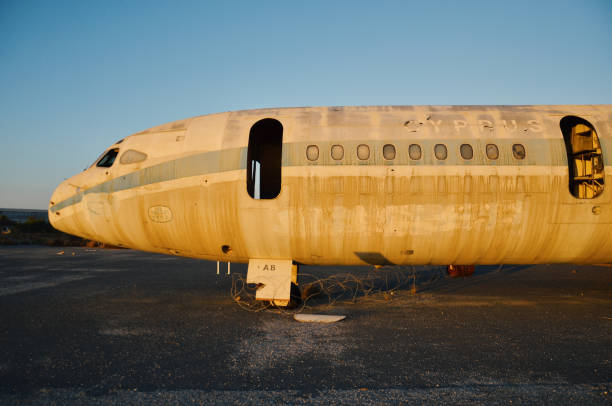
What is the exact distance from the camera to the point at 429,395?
12.6 feet

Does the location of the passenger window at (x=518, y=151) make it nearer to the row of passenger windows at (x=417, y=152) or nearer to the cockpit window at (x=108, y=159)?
the row of passenger windows at (x=417, y=152)

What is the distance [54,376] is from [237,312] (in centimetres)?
380

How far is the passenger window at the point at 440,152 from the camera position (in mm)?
7094

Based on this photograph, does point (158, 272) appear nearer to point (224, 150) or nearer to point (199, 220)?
point (199, 220)

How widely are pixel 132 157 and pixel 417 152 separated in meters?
6.98

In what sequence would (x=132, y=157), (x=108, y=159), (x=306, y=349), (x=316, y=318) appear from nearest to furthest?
(x=306, y=349) < (x=316, y=318) < (x=132, y=157) < (x=108, y=159)

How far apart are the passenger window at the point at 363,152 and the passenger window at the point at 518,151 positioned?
10.7 feet

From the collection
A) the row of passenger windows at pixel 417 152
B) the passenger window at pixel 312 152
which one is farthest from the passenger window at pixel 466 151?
the passenger window at pixel 312 152

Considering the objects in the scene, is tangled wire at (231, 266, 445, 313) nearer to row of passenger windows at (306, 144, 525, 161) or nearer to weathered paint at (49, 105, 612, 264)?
weathered paint at (49, 105, 612, 264)

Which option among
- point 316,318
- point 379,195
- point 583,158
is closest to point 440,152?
point 379,195

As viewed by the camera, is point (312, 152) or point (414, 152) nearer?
point (414, 152)

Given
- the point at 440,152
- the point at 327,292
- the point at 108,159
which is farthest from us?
the point at 327,292

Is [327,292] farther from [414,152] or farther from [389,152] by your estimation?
[414,152]

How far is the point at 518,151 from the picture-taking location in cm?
709
